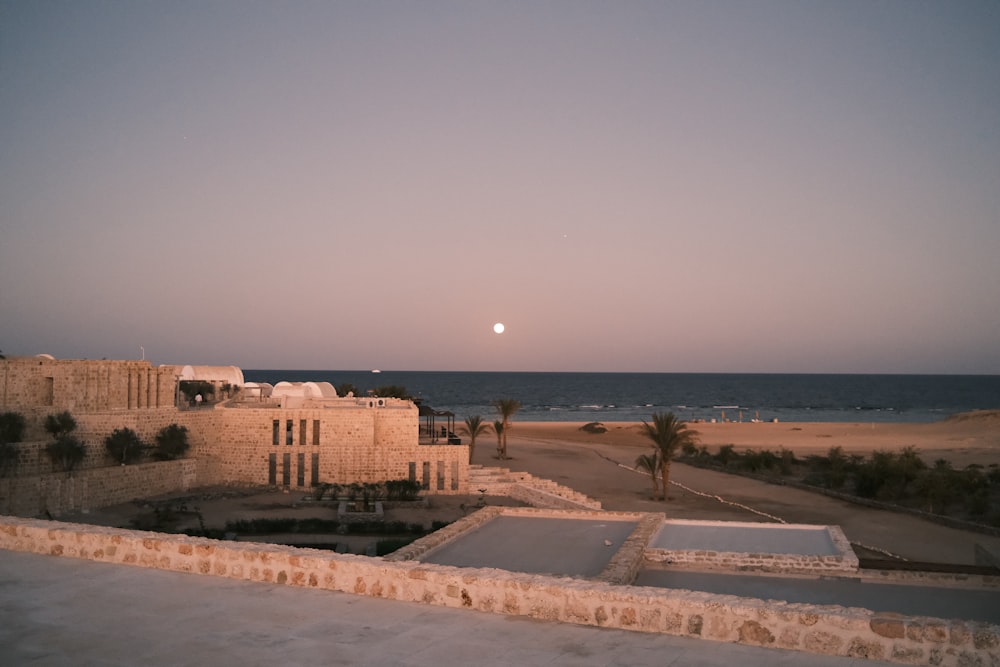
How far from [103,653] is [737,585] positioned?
1073 centimetres

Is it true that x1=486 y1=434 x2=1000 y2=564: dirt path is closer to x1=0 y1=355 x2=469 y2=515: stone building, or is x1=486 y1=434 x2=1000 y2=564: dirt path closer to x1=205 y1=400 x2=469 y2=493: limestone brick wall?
x1=205 y1=400 x2=469 y2=493: limestone brick wall

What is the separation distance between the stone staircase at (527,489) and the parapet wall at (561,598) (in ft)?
63.9

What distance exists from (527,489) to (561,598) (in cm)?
2211

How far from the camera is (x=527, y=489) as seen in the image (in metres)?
28.1

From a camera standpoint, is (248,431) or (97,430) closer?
(97,430)

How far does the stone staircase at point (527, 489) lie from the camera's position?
26688mm

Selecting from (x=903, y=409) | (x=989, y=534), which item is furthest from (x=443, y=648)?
(x=903, y=409)

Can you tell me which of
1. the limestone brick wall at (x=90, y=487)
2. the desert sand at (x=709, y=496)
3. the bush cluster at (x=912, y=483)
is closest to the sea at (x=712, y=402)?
the desert sand at (x=709, y=496)

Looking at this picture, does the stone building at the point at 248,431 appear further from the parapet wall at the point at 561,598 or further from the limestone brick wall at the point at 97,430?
the parapet wall at the point at 561,598

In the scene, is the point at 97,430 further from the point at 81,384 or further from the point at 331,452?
the point at 331,452

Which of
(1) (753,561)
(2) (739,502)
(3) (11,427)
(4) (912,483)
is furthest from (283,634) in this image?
(4) (912,483)

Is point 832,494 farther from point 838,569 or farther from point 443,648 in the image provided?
→ point 443,648

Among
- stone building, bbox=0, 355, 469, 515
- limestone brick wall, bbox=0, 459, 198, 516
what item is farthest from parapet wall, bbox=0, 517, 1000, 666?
stone building, bbox=0, 355, 469, 515

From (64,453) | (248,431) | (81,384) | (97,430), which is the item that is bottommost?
(64,453)
